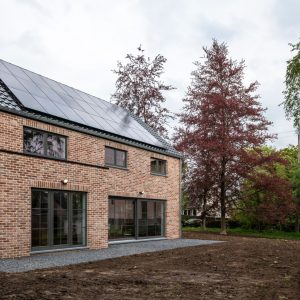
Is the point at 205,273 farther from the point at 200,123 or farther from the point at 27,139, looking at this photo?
the point at 200,123

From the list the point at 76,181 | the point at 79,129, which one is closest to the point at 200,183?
the point at 79,129

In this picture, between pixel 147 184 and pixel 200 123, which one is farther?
pixel 200 123

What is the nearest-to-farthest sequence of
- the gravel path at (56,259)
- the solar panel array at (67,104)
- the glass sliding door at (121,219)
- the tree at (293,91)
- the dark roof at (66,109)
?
the gravel path at (56,259) → the dark roof at (66,109) → the solar panel array at (67,104) → the glass sliding door at (121,219) → the tree at (293,91)

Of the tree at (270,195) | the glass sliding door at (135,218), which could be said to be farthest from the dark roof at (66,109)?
the tree at (270,195)

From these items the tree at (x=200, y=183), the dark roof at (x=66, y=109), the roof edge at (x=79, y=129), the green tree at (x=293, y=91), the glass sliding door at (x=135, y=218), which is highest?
the green tree at (x=293, y=91)

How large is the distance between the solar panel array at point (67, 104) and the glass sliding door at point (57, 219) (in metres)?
3.22

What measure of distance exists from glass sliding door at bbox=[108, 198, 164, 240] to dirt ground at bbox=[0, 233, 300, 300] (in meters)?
5.67

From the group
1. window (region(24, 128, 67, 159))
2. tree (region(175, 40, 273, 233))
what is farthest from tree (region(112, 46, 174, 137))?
window (region(24, 128, 67, 159))

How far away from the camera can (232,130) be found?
3041cm

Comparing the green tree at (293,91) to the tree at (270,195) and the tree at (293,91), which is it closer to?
the tree at (293,91)

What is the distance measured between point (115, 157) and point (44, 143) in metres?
4.84

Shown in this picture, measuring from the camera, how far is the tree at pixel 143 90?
1455 inches

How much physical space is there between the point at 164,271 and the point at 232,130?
67.6 ft

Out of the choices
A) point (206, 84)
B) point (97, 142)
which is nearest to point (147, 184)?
point (97, 142)
